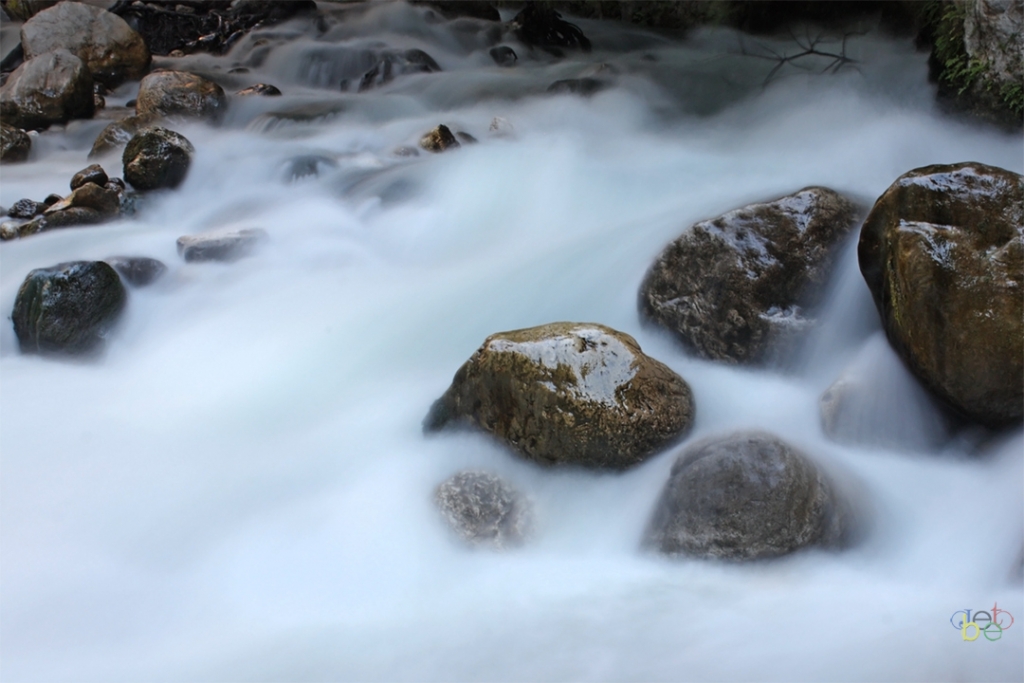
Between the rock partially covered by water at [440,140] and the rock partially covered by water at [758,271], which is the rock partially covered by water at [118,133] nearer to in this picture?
the rock partially covered by water at [440,140]

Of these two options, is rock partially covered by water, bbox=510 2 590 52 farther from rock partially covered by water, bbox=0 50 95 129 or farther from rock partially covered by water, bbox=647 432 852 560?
rock partially covered by water, bbox=647 432 852 560

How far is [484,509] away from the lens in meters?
3.29

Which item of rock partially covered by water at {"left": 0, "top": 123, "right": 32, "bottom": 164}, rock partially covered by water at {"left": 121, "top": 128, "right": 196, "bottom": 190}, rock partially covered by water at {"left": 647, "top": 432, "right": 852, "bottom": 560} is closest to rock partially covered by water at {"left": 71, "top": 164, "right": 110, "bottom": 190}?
rock partially covered by water at {"left": 121, "top": 128, "right": 196, "bottom": 190}

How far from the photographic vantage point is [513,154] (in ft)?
22.4

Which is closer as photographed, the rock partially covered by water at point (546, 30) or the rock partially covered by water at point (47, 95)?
the rock partially covered by water at point (47, 95)

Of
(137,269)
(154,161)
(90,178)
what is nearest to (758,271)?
(137,269)

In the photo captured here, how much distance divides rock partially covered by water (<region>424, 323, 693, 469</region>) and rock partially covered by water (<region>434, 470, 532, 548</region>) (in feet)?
0.77

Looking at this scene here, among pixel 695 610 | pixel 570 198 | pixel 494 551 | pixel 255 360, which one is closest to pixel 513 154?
pixel 570 198

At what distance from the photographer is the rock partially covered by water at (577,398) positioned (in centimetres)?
337

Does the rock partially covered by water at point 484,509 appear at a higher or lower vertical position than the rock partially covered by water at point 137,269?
higher

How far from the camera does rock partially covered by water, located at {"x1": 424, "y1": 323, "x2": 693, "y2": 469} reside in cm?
337

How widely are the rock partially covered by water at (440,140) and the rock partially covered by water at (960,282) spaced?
4428 mm

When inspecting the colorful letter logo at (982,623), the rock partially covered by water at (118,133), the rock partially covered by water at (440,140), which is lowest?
the rock partially covered by water at (118,133)

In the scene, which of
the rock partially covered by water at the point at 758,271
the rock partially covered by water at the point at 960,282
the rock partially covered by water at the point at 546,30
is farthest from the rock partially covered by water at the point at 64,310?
the rock partially covered by water at the point at 546,30
